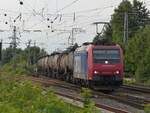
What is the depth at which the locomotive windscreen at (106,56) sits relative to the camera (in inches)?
1294

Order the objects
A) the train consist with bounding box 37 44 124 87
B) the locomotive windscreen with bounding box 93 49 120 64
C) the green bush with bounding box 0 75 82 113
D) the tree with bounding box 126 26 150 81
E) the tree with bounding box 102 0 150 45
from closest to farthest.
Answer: the green bush with bounding box 0 75 82 113
the train consist with bounding box 37 44 124 87
the locomotive windscreen with bounding box 93 49 120 64
the tree with bounding box 126 26 150 81
the tree with bounding box 102 0 150 45

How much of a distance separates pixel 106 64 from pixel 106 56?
0.63 metres

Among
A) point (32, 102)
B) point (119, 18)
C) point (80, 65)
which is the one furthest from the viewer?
point (119, 18)

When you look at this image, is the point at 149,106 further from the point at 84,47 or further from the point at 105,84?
the point at 84,47

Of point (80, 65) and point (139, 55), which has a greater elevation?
point (139, 55)

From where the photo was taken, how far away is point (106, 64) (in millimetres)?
32594

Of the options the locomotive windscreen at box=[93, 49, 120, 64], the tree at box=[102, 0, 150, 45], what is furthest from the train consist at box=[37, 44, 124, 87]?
the tree at box=[102, 0, 150, 45]

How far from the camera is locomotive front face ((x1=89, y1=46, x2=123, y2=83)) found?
32.2 meters

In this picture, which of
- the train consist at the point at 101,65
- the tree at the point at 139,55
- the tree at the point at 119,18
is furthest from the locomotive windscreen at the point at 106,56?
the tree at the point at 119,18

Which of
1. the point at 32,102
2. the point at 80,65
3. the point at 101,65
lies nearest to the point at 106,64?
the point at 101,65

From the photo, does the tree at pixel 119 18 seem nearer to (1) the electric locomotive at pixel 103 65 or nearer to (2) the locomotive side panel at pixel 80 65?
(2) the locomotive side panel at pixel 80 65

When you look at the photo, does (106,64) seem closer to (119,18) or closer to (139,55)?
(139,55)

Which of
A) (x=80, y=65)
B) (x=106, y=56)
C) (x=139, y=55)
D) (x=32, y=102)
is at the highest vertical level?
(x=106, y=56)

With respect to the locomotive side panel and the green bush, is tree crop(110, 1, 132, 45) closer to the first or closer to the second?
the locomotive side panel
